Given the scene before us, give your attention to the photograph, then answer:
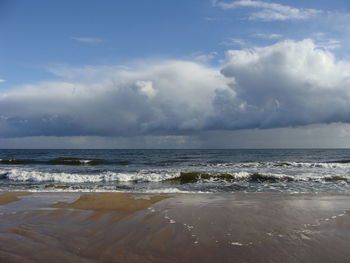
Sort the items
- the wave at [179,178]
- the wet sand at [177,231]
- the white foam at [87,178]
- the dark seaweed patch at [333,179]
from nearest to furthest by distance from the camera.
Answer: the wet sand at [177,231]
the dark seaweed patch at [333,179]
the wave at [179,178]
the white foam at [87,178]

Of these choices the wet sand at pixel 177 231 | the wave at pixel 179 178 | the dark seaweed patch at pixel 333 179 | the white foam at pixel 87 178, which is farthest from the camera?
the white foam at pixel 87 178

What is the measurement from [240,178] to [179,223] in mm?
12872

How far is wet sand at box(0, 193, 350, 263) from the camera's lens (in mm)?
4395

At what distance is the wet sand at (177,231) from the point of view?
4395 millimetres

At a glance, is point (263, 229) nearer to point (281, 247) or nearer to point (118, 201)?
point (281, 247)

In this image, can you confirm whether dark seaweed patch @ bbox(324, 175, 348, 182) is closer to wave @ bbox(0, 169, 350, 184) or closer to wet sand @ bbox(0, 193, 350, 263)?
wave @ bbox(0, 169, 350, 184)

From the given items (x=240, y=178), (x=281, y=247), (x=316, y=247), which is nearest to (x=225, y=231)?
(x=281, y=247)

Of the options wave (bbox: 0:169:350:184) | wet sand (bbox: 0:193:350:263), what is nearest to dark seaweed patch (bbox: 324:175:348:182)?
wave (bbox: 0:169:350:184)

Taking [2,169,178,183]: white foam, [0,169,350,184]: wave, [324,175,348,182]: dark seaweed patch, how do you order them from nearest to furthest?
[324,175,348,182]: dark seaweed patch < [0,169,350,184]: wave < [2,169,178,183]: white foam

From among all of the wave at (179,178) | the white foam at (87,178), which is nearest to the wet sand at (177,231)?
the wave at (179,178)

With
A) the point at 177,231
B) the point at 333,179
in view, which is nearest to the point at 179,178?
the point at 333,179

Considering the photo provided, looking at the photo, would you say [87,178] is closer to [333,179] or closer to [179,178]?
[179,178]

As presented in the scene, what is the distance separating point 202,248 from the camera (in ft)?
15.4

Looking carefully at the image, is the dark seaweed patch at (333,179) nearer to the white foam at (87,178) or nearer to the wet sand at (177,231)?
the wet sand at (177,231)
